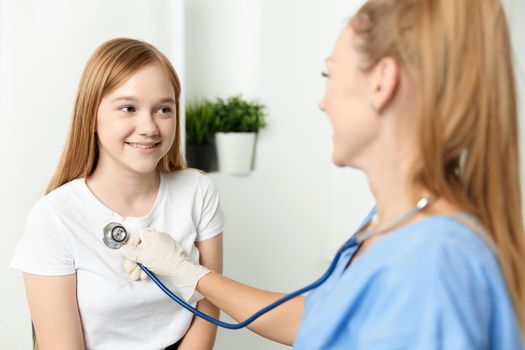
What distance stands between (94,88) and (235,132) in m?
1.05

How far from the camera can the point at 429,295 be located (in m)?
0.79

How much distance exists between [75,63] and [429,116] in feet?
3.49

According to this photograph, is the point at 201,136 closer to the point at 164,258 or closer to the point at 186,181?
the point at 186,181

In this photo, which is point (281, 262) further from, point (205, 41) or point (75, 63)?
point (75, 63)

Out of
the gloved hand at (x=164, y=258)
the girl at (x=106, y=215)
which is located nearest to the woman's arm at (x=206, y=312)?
the girl at (x=106, y=215)

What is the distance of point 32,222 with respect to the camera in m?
1.33

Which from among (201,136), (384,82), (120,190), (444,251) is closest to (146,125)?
(120,190)

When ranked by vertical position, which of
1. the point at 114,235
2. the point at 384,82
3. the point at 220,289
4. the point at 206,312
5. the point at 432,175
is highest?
the point at 384,82

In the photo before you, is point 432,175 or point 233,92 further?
point 233,92

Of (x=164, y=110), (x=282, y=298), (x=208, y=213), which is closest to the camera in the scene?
(x=282, y=298)

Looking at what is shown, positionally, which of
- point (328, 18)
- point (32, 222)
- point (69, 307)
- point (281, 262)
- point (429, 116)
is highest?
point (328, 18)

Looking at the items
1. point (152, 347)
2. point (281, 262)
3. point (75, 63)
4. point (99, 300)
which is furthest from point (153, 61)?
point (281, 262)

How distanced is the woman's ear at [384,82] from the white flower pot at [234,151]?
146 centimetres

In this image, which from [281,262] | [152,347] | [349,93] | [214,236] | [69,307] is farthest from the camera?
[281,262]
